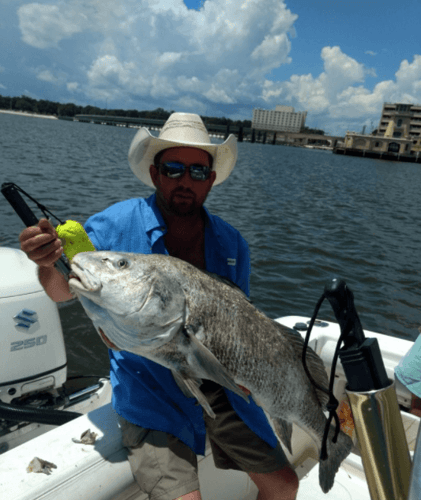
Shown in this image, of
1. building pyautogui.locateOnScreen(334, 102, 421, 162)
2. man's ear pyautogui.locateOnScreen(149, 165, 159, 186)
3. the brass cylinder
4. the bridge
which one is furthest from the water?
the bridge

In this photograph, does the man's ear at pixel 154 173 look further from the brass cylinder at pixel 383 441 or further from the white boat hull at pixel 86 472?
the brass cylinder at pixel 383 441

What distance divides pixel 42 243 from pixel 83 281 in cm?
44

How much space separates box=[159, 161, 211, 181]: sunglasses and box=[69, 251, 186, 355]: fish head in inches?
35.8

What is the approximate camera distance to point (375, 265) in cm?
1266

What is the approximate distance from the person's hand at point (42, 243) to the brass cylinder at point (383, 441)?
1558 millimetres

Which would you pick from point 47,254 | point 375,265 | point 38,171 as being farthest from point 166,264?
point 38,171

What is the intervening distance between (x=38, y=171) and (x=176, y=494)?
2195cm

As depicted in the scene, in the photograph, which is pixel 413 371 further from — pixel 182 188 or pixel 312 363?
pixel 182 188

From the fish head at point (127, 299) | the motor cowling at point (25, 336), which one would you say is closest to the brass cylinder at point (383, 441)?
the fish head at point (127, 299)

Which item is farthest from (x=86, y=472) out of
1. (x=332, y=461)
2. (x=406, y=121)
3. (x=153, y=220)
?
(x=406, y=121)

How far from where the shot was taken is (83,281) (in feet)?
5.83

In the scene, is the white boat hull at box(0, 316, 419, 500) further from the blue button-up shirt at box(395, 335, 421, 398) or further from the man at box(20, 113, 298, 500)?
the blue button-up shirt at box(395, 335, 421, 398)

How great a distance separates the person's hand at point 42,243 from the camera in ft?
6.68

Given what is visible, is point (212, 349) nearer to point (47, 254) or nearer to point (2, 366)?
point (47, 254)
